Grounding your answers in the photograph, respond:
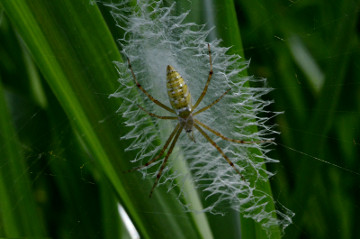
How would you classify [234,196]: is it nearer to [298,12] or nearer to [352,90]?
[352,90]

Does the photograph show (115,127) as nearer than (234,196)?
Yes

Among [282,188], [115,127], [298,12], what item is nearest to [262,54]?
[298,12]


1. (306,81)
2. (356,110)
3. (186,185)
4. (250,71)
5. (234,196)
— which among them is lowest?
(234,196)

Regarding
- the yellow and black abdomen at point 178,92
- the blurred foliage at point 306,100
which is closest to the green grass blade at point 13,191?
the yellow and black abdomen at point 178,92

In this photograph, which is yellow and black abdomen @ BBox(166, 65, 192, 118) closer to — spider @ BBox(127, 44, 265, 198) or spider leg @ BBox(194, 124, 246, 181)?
spider @ BBox(127, 44, 265, 198)

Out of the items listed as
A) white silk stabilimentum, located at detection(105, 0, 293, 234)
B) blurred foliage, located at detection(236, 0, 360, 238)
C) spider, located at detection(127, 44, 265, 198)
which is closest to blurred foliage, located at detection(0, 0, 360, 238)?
blurred foliage, located at detection(236, 0, 360, 238)

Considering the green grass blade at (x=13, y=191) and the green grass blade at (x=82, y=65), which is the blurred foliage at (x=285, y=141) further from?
the green grass blade at (x=82, y=65)
